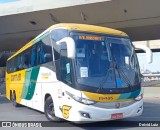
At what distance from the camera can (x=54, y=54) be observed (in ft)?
34.8

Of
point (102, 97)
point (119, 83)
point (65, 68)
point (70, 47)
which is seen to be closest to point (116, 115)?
point (102, 97)

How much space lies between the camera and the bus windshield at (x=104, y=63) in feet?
30.7

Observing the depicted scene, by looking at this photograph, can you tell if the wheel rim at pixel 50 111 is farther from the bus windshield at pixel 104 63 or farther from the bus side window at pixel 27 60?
the bus side window at pixel 27 60

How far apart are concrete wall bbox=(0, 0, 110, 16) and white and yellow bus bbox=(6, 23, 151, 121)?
37.6 feet

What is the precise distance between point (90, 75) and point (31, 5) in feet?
53.4

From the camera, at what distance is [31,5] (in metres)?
24.5

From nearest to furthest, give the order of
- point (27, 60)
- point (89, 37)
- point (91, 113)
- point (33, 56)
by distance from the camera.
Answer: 1. point (91, 113)
2. point (89, 37)
3. point (33, 56)
4. point (27, 60)

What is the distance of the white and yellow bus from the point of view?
9141 mm

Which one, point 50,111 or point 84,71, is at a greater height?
point 84,71

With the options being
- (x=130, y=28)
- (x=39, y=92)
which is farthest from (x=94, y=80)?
(x=130, y=28)

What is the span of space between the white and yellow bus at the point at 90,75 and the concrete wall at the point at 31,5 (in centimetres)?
1146

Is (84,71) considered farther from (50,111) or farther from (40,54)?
(40,54)

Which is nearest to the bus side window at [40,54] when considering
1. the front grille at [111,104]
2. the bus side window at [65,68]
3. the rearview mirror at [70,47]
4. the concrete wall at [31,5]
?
the bus side window at [65,68]

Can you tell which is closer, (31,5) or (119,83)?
(119,83)
